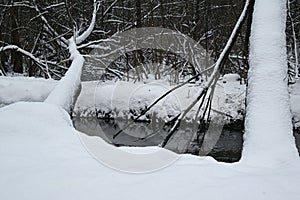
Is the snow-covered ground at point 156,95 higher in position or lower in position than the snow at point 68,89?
lower

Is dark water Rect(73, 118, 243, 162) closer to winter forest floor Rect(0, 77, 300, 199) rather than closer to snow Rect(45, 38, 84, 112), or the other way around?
snow Rect(45, 38, 84, 112)

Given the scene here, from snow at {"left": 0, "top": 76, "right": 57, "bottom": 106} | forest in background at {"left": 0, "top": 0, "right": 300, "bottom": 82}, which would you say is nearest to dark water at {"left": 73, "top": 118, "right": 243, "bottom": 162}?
snow at {"left": 0, "top": 76, "right": 57, "bottom": 106}

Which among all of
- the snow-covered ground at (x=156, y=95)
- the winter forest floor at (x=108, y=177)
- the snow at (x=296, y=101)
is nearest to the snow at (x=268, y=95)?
the winter forest floor at (x=108, y=177)

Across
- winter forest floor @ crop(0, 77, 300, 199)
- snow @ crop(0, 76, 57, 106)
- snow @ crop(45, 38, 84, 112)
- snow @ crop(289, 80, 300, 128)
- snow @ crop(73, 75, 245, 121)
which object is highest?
winter forest floor @ crop(0, 77, 300, 199)

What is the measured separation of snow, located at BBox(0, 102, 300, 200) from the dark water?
3.96 meters

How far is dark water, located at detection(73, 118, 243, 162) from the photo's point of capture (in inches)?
252

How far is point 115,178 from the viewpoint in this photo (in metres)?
1.73

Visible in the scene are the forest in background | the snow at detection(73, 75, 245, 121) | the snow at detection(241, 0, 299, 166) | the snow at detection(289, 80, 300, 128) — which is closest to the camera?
the snow at detection(241, 0, 299, 166)

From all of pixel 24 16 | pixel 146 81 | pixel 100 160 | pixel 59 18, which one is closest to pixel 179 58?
pixel 146 81

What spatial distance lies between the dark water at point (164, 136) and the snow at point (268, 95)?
3.33 metres

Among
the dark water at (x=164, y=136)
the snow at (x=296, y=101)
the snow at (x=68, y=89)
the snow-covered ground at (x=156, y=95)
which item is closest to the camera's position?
the snow at (x=68, y=89)

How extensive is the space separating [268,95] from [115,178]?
56.5 inches

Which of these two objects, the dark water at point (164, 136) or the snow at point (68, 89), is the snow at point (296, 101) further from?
the snow at point (68, 89)

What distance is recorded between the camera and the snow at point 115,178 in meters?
1.55
